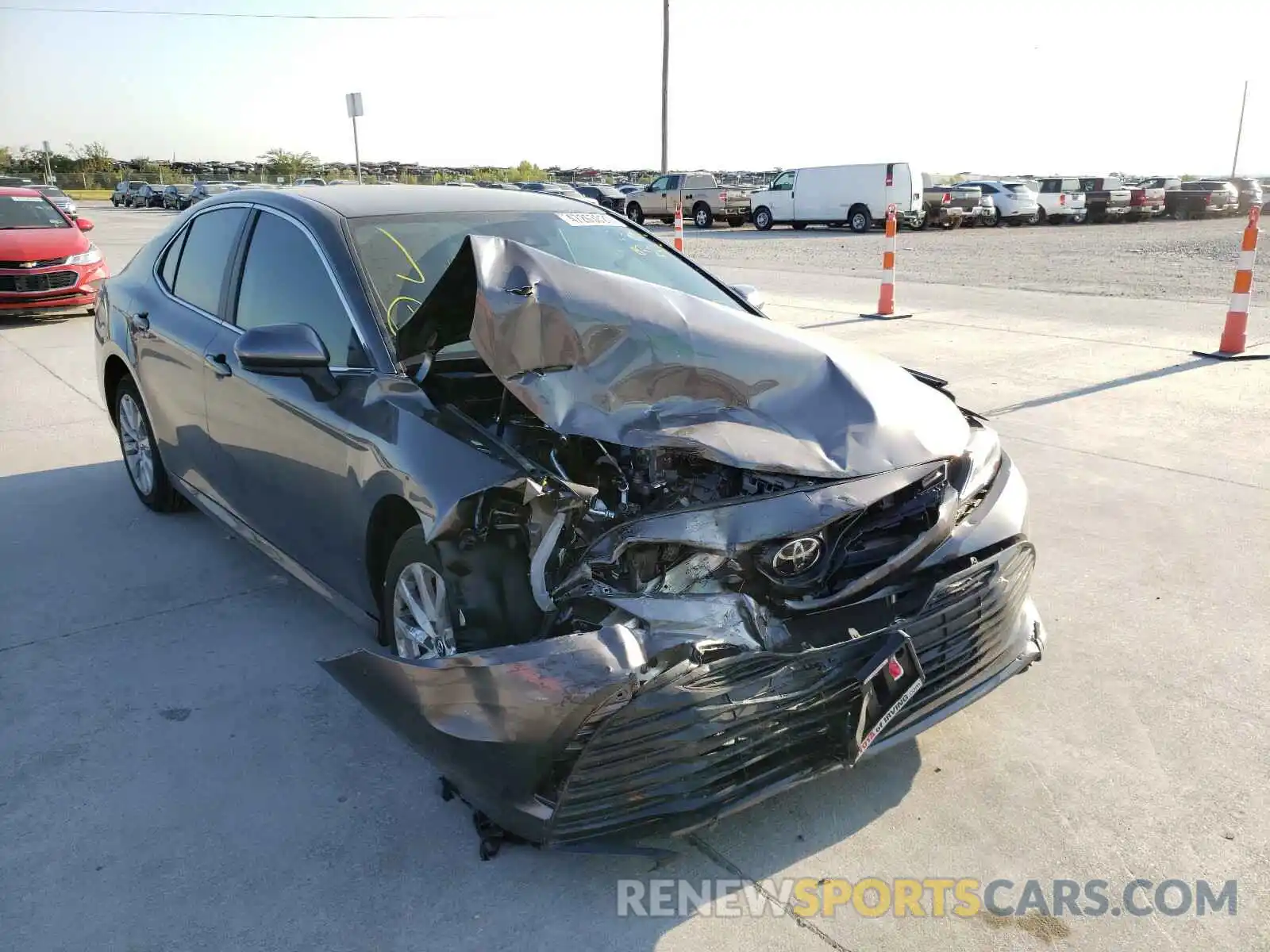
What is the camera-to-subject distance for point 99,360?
5566 mm

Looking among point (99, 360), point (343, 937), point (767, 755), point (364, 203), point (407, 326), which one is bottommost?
point (343, 937)

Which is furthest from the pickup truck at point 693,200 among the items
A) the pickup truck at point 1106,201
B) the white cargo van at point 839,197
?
the pickup truck at point 1106,201

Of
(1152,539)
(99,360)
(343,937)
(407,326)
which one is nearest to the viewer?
(343,937)

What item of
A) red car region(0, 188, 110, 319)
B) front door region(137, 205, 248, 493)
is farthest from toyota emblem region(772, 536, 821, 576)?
red car region(0, 188, 110, 319)

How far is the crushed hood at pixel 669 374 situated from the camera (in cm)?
272

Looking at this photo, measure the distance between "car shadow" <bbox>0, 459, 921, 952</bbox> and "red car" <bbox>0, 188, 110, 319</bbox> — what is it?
938 centimetres

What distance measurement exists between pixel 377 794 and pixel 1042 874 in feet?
6.10

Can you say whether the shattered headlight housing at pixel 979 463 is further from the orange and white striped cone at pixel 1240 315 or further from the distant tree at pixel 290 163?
the distant tree at pixel 290 163

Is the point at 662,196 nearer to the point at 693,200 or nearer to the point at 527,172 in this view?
the point at 693,200

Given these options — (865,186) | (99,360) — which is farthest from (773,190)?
(99,360)

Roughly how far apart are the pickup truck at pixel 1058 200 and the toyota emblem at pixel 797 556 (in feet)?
110

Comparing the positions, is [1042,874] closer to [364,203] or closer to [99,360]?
[364,203]

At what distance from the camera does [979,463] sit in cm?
312

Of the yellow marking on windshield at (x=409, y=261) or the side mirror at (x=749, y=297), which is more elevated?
the yellow marking on windshield at (x=409, y=261)
